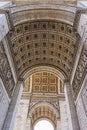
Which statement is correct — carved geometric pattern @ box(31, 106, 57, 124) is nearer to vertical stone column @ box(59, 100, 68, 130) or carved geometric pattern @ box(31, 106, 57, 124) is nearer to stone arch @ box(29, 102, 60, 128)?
stone arch @ box(29, 102, 60, 128)

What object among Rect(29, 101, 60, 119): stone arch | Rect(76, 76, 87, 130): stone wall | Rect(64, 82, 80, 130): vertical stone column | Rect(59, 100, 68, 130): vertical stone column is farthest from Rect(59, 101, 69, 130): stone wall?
Rect(76, 76, 87, 130): stone wall

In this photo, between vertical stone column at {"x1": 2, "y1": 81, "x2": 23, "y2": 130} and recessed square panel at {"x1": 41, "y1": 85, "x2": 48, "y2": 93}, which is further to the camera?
recessed square panel at {"x1": 41, "y1": 85, "x2": 48, "y2": 93}

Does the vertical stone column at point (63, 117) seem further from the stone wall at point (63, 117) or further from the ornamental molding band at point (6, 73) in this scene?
the ornamental molding band at point (6, 73)

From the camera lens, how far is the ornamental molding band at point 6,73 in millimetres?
9201

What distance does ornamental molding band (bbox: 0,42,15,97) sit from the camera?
920 centimetres

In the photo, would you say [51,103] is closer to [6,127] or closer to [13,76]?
[13,76]

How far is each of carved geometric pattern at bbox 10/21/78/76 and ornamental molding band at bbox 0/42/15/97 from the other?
123 centimetres

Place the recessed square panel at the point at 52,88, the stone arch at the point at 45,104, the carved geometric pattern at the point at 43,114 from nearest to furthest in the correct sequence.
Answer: the stone arch at the point at 45,104 → the carved geometric pattern at the point at 43,114 → the recessed square panel at the point at 52,88

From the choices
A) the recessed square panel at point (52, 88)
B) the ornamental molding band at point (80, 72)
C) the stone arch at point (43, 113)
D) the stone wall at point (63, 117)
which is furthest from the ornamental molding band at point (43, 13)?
the recessed square panel at point (52, 88)

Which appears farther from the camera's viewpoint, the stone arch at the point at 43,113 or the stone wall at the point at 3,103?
the stone arch at the point at 43,113

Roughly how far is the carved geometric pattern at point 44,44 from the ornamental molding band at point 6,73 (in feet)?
4.03

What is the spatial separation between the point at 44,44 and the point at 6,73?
3.84m

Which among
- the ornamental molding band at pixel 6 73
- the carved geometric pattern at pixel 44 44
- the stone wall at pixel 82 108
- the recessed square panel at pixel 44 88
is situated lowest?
the stone wall at pixel 82 108

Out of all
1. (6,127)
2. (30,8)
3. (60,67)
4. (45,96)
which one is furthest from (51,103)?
(30,8)
